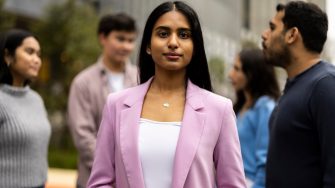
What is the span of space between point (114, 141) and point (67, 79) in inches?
770

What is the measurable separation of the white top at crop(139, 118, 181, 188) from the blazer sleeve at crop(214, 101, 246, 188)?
210mm

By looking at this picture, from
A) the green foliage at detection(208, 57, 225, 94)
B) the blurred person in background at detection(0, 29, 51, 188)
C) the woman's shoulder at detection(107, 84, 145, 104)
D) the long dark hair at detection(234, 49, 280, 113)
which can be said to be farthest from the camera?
the green foliage at detection(208, 57, 225, 94)

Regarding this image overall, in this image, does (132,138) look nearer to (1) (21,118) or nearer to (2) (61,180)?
(1) (21,118)

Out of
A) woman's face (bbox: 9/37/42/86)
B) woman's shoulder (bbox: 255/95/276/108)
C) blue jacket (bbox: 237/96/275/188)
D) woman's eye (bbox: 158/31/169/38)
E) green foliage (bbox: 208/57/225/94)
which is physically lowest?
green foliage (bbox: 208/57/225/94)

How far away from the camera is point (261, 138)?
491 centimetres

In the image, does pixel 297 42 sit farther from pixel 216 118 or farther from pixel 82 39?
pixel 82 39

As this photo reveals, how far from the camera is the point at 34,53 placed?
4.70 metres

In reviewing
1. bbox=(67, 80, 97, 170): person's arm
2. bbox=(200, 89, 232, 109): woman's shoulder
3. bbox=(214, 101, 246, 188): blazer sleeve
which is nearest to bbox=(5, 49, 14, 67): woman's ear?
bbox=(67, 80, 97, 170): person's arm

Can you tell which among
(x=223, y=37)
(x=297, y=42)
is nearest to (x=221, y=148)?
(x=297, y=42)

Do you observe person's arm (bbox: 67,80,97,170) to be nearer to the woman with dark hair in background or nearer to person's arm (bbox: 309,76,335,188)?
the woman with dark hair in background

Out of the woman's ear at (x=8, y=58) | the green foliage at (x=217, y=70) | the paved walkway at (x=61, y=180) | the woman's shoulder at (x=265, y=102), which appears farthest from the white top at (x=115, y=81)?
the green foliage at (x=217, y=70)

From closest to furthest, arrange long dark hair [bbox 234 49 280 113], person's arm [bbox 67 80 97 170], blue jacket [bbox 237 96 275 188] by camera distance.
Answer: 1. blue jacket [bbox 237 96 275 188]
2. person's arm [bbox 67 80 97 170]
3. long dark hair [bbox 234 49 280 113]

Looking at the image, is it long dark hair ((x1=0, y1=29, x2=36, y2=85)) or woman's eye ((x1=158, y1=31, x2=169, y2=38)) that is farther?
long dark hair ((x1=0, y1=29, x2=36, y2=85))

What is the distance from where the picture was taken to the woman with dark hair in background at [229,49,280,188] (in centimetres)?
490
